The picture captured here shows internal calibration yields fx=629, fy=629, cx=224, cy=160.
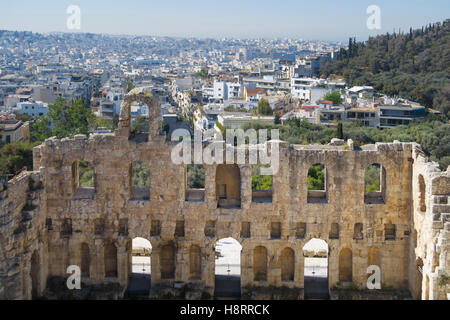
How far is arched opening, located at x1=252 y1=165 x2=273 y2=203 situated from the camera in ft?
75.8

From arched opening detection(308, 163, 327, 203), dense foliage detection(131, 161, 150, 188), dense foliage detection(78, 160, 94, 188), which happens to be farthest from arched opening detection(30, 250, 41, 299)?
dense foliage detection(131, 161, 150, 188)

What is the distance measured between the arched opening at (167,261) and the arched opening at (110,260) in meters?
1.74

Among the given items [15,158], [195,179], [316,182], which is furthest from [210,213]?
[15,158]

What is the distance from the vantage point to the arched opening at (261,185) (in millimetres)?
23109

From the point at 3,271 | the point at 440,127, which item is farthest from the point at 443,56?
the point at 3,271

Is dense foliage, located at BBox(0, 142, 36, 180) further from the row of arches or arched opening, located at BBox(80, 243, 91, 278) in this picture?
the row of arches

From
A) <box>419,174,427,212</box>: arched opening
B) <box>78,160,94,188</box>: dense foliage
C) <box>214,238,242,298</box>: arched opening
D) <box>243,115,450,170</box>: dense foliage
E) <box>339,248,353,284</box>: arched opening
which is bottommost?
<box>214,238,242,298</box>: arched opening

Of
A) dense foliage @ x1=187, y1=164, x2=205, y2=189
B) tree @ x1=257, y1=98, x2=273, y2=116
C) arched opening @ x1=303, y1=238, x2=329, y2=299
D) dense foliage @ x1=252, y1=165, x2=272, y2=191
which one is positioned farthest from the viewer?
tree @ x1=257, y1=98, x2=273, y2=116

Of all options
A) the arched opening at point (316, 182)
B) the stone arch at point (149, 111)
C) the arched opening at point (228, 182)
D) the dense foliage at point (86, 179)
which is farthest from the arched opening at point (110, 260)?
the dense foliage at point (86, 179)

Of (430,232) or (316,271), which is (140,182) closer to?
(316,271)

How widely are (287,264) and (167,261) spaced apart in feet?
14.9

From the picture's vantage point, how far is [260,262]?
23.7 metres

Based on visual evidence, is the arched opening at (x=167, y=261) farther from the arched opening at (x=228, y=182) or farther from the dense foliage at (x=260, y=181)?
the dense foliage at (x=260, y=181)

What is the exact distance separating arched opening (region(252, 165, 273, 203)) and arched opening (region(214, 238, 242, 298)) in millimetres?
3008
